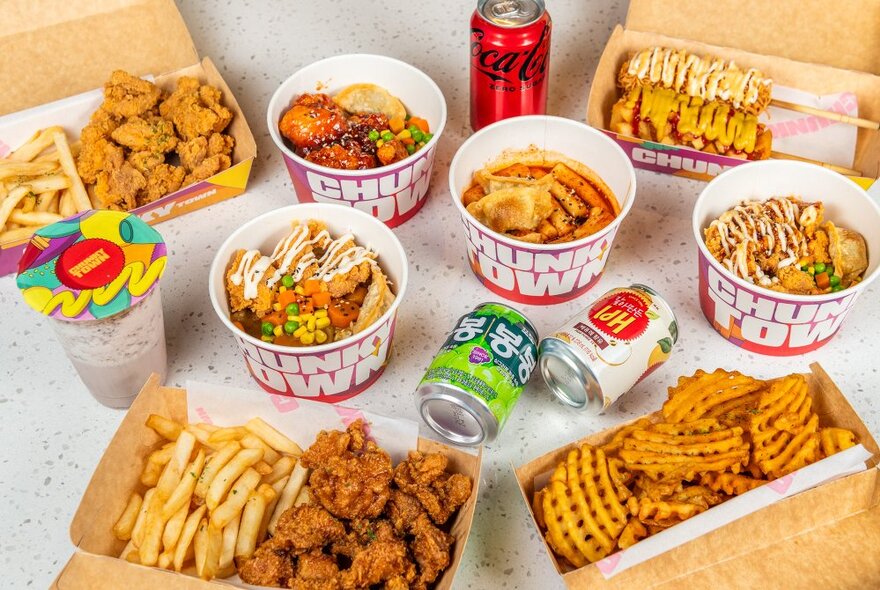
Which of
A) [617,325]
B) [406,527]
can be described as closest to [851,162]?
[617,325]

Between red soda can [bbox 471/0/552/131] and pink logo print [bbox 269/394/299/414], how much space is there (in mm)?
→ 921

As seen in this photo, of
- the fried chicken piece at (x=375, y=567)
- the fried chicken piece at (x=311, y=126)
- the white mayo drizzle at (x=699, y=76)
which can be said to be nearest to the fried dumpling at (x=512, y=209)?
the fried chicken piece at (x=311, y=126)

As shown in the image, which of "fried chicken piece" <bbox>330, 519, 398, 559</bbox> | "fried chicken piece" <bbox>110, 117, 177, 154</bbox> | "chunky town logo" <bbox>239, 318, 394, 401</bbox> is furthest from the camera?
"fried chicken piece" <bbox>110, 117, 177, 154</bbox>

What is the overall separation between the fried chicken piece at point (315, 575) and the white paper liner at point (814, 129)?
1.51 meters

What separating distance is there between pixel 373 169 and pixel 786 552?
3.57 feet

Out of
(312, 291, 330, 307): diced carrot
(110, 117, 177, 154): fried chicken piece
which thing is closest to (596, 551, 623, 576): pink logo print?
(312, 291, 330, 307): diced carrot

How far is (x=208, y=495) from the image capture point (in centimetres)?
151

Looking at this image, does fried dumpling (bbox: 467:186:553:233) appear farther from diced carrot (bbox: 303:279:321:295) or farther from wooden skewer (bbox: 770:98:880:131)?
wooden skewer (bbox: 770:98:880:131)

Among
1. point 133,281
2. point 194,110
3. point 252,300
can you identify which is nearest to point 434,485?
point 252,300

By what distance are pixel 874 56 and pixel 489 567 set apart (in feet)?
5.07

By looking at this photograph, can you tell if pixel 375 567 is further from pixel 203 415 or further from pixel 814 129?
pixel 814 129

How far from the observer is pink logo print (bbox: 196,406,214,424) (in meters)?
1.64

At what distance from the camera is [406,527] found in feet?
4.87

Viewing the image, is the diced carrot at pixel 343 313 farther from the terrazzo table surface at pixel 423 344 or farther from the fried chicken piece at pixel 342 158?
the fried chicken piece at pixel 342 158
